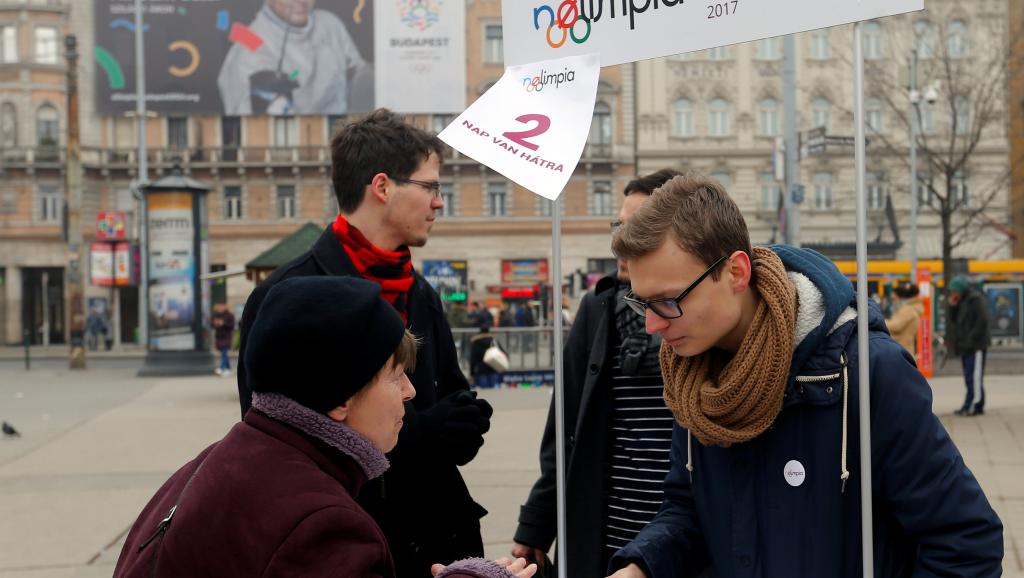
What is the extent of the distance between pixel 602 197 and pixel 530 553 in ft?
145

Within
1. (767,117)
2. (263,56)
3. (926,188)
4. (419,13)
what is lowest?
(926,188)

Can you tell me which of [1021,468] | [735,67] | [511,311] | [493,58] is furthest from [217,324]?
[735,67]

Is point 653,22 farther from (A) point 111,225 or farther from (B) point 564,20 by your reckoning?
(A) point 111,225

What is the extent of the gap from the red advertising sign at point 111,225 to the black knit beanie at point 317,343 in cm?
4283

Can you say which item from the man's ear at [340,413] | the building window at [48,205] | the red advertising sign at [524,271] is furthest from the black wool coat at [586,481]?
the building window at [48,205]

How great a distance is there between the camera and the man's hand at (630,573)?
2340 millimetres

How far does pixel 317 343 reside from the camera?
1816 millimetres

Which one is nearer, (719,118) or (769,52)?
(769,52)

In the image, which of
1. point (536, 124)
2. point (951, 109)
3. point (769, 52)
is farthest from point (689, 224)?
point (769, 52)

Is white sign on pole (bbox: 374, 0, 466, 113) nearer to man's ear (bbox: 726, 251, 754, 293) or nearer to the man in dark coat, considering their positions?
the man in dark coat

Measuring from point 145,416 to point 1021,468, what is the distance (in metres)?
10.6

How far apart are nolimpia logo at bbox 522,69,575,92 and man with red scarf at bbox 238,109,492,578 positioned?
1.21 feet

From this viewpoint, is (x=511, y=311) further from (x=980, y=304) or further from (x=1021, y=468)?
(x=1021, y=468)

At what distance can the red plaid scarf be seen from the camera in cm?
310
